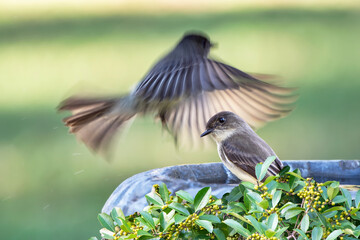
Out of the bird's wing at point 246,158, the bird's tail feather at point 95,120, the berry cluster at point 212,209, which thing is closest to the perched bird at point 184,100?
the bird's tail feather at point 95,120

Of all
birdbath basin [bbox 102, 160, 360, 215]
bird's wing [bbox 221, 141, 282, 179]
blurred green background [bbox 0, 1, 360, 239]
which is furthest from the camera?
blurred green background [bbox 0, 1, 360, 239]

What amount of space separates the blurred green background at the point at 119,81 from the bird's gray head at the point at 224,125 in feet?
2.17

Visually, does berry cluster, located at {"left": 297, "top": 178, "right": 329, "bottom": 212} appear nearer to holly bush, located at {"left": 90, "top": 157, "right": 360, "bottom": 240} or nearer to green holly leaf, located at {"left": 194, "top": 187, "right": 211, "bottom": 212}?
holly bush, located at {"left": 90, "top": 157, "right": 360, "bottom": 240}

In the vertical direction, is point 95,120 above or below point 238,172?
above

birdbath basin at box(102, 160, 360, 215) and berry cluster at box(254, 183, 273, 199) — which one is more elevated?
berry cluster at box(254, 183, 273, 199)

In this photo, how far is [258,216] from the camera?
197cm

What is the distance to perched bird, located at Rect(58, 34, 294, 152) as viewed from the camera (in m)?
2.91

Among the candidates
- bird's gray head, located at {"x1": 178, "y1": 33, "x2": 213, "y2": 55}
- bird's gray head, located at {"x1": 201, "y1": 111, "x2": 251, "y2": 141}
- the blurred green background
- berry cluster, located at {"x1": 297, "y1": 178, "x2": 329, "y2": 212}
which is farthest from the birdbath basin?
the blurred green background

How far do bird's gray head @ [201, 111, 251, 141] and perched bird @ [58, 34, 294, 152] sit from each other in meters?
0.13

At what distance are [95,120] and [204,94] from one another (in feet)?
1.92

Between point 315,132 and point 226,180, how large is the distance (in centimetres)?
355

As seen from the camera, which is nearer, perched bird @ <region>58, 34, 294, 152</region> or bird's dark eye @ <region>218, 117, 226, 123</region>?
perched bird @ <region>58, 34, 294, 152</region>

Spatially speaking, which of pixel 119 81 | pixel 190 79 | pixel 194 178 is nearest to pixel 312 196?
pixel 194 178

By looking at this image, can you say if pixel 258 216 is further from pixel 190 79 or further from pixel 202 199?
pixel 190 79
